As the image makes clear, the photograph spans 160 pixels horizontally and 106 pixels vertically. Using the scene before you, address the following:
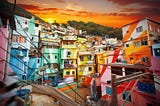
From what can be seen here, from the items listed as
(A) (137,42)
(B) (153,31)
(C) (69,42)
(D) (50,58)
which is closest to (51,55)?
(D) (50,58)

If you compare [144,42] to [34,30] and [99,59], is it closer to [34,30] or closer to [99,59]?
[99,59]

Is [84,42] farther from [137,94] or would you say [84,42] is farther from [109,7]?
[137,94]

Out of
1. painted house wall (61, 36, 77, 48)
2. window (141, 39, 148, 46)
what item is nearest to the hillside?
painted house wall (61, 36, 77, 48)

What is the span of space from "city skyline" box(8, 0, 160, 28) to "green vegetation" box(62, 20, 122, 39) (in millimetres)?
112

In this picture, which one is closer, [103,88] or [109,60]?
[109,60]

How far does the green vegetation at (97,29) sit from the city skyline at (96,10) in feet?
0.37

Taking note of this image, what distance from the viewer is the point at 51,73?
2.95m

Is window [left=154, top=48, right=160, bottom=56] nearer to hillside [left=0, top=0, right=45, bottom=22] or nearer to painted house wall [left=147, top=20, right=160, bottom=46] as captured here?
painted house wall [left=147, top=20, right=160, bottom=46]

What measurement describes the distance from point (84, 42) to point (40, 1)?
174cm

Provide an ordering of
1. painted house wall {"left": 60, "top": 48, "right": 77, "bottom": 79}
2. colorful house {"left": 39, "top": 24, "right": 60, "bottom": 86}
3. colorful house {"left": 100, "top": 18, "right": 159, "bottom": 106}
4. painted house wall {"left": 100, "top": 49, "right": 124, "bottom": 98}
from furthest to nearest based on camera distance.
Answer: painted house wall {"left": 100, "top": 49, "right": 124, "bottom": 98}, painted house wall {"left": 60, "top": 48, "right": 77, "bottom": 79}, colorful house {"left": 39, "top": 24, "right": 60, "bottom": 86}, colorful house {"left": 100, "top": 18, "right": 159, "bottom": 106}

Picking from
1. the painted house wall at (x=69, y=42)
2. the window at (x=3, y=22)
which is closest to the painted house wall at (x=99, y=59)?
the painted house wall at (x=69, y=42)

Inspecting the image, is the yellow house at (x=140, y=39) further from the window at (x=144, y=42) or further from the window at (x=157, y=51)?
the window at (x=157, y=51)

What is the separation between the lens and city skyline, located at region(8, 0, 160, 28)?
2.56m

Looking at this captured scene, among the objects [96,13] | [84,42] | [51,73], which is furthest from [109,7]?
[51,73]
